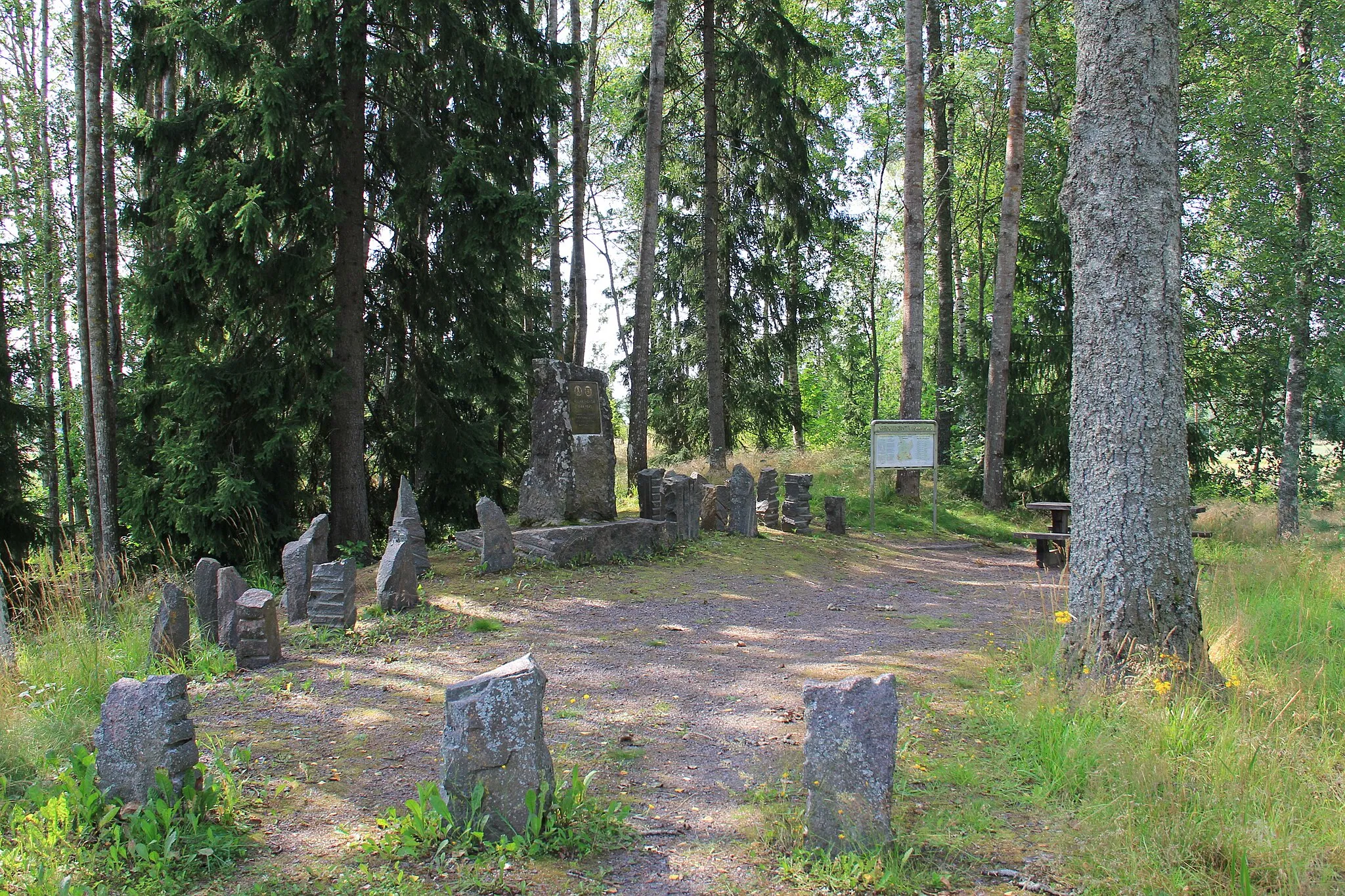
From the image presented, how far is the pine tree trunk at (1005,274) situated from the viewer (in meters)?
14.5

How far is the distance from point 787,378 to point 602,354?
1502cm

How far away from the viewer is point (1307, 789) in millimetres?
3527

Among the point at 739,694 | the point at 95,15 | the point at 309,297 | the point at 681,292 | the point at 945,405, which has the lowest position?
the point at 739,694

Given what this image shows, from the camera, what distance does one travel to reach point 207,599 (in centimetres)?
706

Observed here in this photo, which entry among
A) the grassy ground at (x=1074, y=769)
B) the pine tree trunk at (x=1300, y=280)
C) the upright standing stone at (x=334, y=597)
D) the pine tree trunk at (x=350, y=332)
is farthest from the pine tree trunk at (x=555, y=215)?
the pine tree trunk at (x=1300, y=280)

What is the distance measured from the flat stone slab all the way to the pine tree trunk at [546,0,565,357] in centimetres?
472

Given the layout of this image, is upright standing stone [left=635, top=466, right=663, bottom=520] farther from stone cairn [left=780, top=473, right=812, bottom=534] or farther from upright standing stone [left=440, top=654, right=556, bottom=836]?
upright standing stone [left=440, top=654, right=556, bottom=836]

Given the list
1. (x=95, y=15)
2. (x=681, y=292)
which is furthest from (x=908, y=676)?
(x=681, y=292)

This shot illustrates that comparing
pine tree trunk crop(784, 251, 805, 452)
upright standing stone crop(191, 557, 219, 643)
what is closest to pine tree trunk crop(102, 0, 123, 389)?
upright standing stone crop(191, 557, 219, 643)

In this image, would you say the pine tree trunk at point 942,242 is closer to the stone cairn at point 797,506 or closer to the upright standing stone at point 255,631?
the stone cairn at point 797,506

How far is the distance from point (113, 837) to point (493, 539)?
6336 millimetres

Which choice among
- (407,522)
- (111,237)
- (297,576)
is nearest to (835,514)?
(407,522)

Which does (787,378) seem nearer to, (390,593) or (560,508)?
(560,508)

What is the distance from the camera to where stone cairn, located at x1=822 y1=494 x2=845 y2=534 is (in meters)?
13.8
